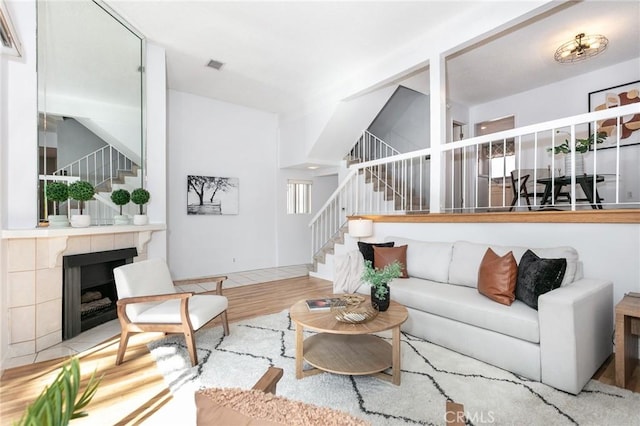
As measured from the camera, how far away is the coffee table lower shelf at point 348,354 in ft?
6.75

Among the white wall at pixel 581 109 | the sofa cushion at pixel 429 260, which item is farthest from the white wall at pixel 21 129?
the white wall at pixel 581 109

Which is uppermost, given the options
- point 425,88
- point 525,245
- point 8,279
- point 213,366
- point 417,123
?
point 425,88

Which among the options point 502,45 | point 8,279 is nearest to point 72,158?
point 8,279

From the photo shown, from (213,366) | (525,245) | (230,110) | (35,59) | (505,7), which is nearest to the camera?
(213,366)

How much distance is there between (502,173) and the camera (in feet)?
20.8

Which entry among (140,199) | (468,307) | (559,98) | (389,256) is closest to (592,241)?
(468,307)

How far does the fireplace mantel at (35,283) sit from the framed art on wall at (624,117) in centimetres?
717

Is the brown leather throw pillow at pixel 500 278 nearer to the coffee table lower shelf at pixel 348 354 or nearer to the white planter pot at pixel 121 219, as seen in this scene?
the coffee table lower shelf at pixel 348 354

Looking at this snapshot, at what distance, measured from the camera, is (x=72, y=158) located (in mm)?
3162

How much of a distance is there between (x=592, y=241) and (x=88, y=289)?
16.5 ft

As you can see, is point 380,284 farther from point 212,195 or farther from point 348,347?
point 212,195

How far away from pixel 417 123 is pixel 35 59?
6307 millimetres

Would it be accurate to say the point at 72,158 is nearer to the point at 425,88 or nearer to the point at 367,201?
the point at 367,201

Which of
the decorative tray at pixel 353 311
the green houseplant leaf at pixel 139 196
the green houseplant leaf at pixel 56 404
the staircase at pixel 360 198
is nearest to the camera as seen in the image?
the green houseplant leaf at pixel 56 404
